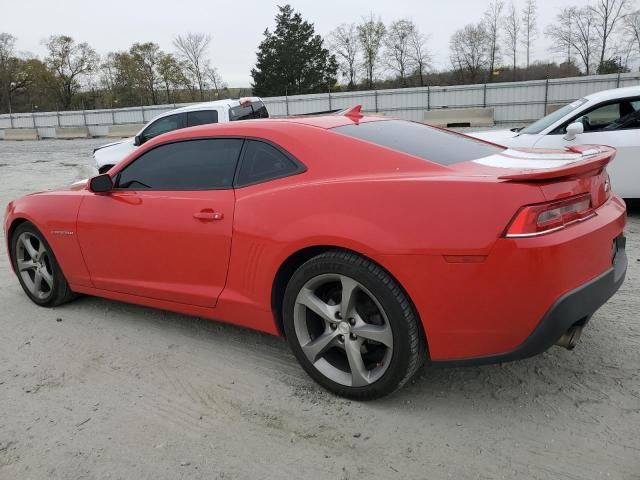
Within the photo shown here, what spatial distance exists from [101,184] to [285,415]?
2.13m

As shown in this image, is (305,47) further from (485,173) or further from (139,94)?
(485,173)

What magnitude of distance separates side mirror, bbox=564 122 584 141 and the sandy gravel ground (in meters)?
2.86

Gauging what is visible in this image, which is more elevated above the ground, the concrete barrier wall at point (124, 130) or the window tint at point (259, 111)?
the window tint at point (259, 111)

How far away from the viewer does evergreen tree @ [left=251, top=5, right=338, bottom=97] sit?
5800 cm

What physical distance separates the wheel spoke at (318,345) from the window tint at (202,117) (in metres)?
7.15

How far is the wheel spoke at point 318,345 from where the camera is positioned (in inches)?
112

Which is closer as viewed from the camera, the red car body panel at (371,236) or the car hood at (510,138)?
the red car body panel at (371,236)

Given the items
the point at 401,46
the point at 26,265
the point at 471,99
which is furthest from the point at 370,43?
the point at 26,265

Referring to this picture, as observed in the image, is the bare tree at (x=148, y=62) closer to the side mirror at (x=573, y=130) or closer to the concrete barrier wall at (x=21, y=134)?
the concrete barrier wall at (x=21, y=134)

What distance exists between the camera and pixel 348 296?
2697mm

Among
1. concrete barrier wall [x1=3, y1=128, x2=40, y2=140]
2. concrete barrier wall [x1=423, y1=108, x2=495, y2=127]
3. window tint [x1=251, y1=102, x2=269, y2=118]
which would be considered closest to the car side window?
window tint [x1=251, y1=102, x2=269, y2=118]

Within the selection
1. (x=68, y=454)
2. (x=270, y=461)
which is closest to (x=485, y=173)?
(x=270, y=461)

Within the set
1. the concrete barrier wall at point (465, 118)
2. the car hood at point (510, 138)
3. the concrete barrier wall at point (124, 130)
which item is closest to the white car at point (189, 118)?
the car hood at point (510, 138)

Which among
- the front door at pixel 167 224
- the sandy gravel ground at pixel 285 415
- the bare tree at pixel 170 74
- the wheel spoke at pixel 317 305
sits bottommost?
the sandy gravel ground at pixel 285 415
